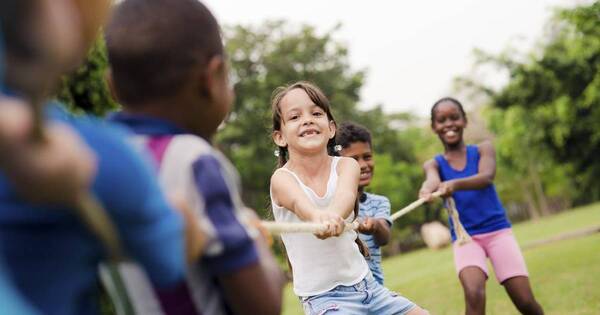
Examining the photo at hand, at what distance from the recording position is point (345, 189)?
138 inches

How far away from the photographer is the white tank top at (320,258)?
3625 millimetres

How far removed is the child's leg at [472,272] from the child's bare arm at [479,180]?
39cm

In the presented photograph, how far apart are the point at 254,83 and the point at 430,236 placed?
1097 inches

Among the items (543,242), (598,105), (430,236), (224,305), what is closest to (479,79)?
(598,105)

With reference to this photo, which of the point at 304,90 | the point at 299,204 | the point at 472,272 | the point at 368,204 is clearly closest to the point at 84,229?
the point at 299,204

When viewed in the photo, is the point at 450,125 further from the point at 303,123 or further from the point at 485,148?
the point at 303,123

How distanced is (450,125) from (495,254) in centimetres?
114

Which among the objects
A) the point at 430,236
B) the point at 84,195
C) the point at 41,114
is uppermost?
the point at 41,114

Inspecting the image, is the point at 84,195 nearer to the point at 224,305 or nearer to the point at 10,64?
the point at 10,64

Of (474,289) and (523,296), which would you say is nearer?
(474,289)

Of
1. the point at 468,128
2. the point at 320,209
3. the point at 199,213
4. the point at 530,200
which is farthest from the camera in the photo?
the point at 530,200

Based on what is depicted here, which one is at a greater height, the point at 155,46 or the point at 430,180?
the point at 155,46

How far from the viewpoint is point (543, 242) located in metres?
18.5

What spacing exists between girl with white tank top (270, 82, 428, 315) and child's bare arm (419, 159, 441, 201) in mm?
1858
